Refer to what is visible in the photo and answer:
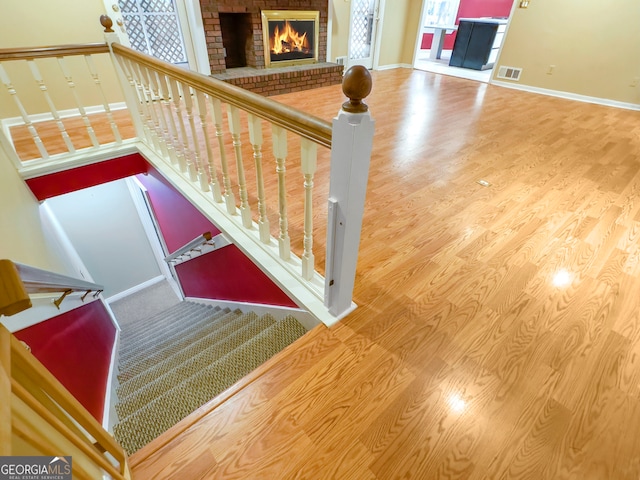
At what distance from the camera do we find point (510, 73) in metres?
5.23

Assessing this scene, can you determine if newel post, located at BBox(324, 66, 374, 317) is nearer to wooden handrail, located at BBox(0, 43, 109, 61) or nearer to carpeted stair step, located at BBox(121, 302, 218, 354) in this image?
carpeted stair step, located at BBox(121, 302, 218, 354)

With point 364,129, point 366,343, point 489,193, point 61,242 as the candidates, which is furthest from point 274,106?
point 61,242

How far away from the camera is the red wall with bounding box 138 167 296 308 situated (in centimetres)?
191

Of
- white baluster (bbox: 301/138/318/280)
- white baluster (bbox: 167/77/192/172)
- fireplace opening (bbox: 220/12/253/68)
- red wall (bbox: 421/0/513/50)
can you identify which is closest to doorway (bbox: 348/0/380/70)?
fireplace opening (bbox: 220/12/253/68)

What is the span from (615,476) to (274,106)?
61.7 inches

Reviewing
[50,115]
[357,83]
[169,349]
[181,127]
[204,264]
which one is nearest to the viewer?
[357,83]

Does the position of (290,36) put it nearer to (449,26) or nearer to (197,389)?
(197,389)

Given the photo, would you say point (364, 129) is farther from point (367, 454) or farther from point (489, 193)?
point (489, 193)

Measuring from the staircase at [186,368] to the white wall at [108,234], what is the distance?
2631mm

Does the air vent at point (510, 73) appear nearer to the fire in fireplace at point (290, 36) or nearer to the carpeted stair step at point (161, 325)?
the fire in fireplace at point (290, 36)

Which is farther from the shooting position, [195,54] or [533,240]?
[195,54]

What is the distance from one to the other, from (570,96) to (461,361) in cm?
553

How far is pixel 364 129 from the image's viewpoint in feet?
2.98

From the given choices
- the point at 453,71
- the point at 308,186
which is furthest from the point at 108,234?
the point at 453,71
